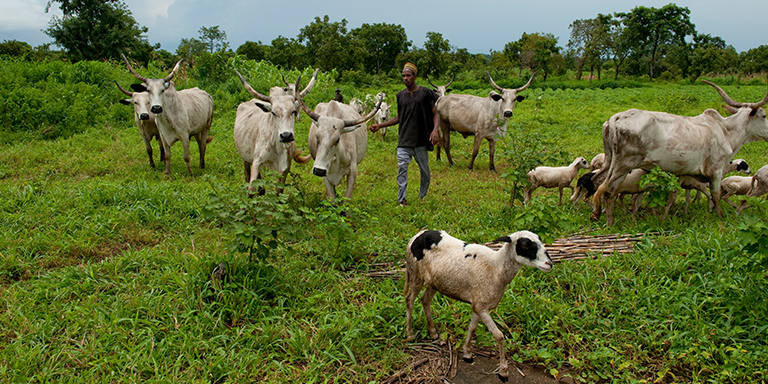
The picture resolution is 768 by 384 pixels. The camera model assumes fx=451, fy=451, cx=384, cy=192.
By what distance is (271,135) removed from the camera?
6.04 meters

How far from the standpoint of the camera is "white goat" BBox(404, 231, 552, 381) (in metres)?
2.80

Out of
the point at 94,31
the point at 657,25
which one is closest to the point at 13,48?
the point at 94,31

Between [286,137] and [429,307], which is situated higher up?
[286,137]

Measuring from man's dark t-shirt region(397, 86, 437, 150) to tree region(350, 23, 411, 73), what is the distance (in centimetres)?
4734

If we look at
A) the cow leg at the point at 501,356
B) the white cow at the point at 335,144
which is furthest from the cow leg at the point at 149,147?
the cow leg at the point at 501,356

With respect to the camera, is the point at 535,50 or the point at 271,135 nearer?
the point at 271,135

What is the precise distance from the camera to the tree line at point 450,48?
3428 cm

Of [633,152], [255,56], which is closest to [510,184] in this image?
[633,152]

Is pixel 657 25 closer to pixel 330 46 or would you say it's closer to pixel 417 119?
pixel 330 46

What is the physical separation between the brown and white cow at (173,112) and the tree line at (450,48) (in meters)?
20.0

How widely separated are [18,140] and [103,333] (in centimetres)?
894

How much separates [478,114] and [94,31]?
119 feet

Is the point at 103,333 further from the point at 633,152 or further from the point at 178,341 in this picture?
the point at 633,152

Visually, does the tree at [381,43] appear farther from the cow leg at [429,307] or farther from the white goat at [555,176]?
the cow leg at [429,307]
